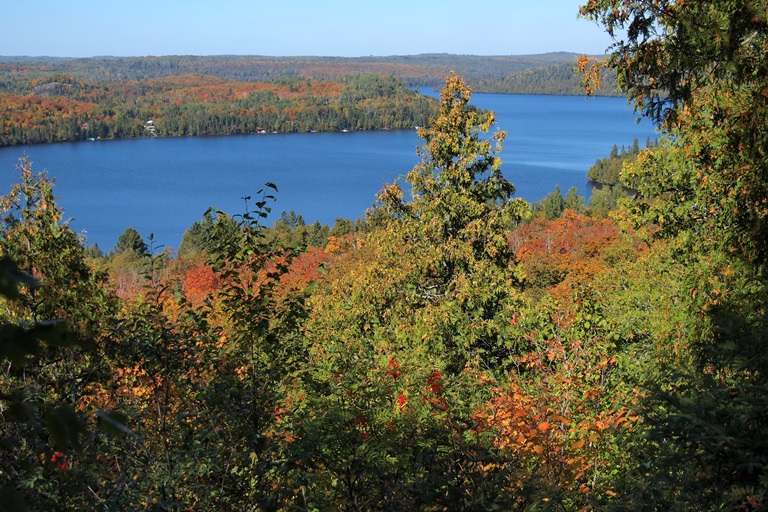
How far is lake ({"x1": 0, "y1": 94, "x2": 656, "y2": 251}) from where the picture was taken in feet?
208

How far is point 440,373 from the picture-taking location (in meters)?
5.04

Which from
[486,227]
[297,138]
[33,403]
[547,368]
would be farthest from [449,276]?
[297,138]

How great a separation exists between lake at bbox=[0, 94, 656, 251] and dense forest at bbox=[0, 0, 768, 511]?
3401 centimetres

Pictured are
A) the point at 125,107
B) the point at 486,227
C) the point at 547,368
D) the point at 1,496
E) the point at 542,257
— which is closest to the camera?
the point at 1,496

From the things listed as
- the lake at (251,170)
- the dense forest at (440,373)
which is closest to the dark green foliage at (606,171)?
the lake at (251,170)

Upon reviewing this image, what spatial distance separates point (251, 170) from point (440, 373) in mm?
87183

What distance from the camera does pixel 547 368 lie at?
206 inches

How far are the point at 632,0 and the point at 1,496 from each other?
19.3 feet

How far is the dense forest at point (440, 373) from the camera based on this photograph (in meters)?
2.52

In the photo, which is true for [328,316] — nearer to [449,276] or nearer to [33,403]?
[449,276]

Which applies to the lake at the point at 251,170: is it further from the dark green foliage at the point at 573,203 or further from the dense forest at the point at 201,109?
the dense forest at the point at 201,109

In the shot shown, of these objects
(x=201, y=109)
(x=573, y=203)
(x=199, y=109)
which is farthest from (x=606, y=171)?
(x=199, y=109)

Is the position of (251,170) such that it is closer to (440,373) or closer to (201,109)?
(201,109)

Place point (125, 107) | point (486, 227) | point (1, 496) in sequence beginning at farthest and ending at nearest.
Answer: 1. point (125, 107)
2. point (486, 227)
3. point (1, 496)
